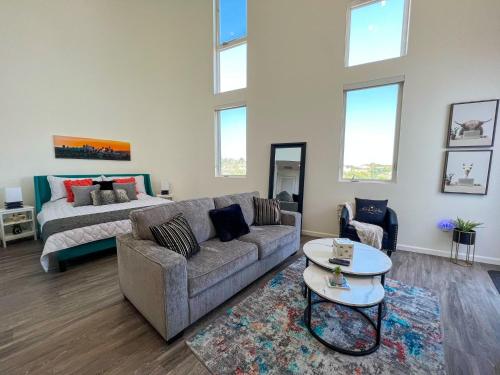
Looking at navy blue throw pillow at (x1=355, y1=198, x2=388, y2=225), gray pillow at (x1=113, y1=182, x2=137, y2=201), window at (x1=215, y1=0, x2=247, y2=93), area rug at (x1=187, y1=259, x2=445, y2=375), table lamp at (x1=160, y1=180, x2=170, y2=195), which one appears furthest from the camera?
table lamp at (x1=160, y1=180, x2=170, y2=195)

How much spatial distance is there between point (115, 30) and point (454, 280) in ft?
23.5

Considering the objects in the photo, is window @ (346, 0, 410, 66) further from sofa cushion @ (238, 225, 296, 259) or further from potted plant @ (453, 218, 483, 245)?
sofa cushion @ (238, 225, 296, 259)

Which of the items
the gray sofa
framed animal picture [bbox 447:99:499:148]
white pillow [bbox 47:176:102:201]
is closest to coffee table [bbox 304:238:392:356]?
the gray sofa

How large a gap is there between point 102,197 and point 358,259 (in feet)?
12.9

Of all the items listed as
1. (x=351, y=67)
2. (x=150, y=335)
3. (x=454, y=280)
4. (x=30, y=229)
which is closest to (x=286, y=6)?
(x=351, y=67)

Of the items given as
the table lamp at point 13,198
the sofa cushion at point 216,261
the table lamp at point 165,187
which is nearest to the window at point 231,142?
the table lamp at point 165,187

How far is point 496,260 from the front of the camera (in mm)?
2773

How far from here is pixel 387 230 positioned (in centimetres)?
291

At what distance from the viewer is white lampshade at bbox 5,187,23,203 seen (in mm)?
3243

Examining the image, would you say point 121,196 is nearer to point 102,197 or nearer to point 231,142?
point 102,197

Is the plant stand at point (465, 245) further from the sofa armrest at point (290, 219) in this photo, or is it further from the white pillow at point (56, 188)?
the white pillow at point (56, 188)

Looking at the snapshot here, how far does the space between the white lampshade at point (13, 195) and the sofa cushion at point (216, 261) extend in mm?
3388

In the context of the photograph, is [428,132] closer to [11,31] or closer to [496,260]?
[496,260]

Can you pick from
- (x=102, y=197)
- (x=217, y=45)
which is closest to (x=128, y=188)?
(x=102, y=197)
